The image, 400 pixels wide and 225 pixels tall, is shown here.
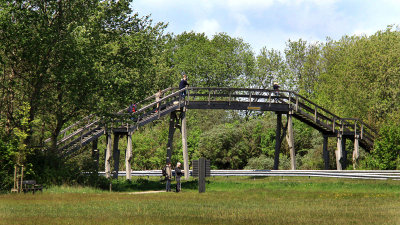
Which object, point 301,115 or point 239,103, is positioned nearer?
point 239,103

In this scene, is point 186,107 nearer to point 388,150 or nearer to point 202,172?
point 202,172

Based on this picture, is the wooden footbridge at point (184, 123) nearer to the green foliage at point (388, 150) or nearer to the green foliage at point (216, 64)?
the green foliage at point (388, 150)

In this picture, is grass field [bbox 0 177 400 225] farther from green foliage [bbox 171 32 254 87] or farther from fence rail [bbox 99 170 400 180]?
green foliage [bbox 171 32 254 87]

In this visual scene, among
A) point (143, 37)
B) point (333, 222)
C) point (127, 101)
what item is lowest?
point (333, 222)

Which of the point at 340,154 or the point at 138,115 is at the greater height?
the point at 138,115

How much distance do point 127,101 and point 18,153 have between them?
8.61 meters

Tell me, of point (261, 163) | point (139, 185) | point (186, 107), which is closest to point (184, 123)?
point (186, 107)

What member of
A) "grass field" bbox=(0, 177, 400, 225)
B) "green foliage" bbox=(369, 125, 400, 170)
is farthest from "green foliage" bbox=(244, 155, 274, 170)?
"grass field" bbox=(0, 177, 400, 225)

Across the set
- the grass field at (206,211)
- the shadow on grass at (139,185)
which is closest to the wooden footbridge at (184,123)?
the shadow on grass at (139,185)

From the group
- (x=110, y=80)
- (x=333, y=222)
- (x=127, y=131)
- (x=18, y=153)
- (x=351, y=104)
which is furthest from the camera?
(x=351, y=104)

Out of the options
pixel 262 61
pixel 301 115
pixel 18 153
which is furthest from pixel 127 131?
pixel 262 61

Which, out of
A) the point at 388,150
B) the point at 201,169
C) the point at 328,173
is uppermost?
the point at 388,150

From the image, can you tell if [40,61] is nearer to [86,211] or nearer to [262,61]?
[86,211]

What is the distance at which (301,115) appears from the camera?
45719 millimetres
